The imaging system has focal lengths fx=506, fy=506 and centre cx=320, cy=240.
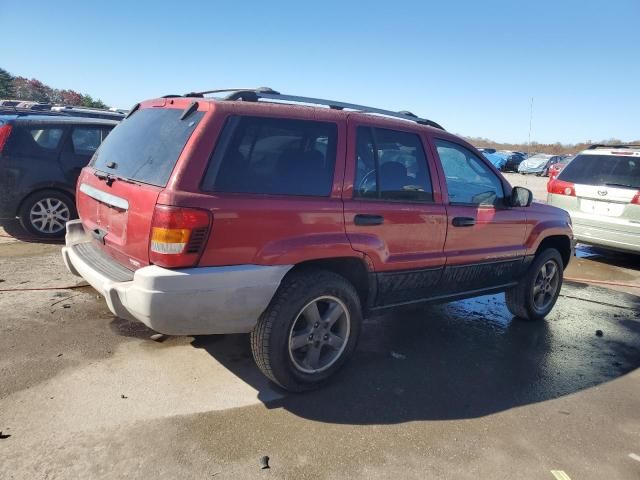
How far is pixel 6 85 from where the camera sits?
36844mm

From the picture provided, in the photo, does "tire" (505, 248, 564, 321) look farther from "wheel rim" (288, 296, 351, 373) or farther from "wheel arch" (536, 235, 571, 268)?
"wheel rim" (288, 296, 351, 373)

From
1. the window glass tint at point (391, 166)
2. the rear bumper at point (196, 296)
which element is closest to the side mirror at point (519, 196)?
the window glass tint at point (391, 166)

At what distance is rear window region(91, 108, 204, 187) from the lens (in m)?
3.02

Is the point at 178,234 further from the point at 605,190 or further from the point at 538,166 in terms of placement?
the point at 538,166

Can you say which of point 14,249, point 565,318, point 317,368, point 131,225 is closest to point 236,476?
point 317,368

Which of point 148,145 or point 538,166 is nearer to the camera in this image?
point 148,145

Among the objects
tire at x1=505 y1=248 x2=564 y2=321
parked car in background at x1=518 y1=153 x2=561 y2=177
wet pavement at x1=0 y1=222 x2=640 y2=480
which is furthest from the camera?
parked car in background at x1=518 y1=153 x2=561 y2=177

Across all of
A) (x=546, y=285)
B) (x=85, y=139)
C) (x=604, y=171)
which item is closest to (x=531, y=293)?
(x=546, y=285)

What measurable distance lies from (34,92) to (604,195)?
137 ft

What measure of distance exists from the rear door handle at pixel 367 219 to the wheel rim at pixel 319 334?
21.3 inches

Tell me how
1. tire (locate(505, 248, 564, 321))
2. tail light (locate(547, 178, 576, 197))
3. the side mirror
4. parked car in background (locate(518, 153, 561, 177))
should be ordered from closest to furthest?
1. the side mirror
2. tire (locate(505, 248, 564, 321))
3. tail light (locate(547, 178, 576, 197))
4. parked car in background (locate(518, 153, 561, 177))

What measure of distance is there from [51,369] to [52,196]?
3.95 metres

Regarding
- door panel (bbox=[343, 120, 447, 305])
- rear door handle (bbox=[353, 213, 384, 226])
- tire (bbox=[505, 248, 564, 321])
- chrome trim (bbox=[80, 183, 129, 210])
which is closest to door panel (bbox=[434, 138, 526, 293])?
door panel (bbox=[343, 120, 447, 305])

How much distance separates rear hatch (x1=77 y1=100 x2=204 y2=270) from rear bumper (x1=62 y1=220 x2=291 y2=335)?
0.67 feet
